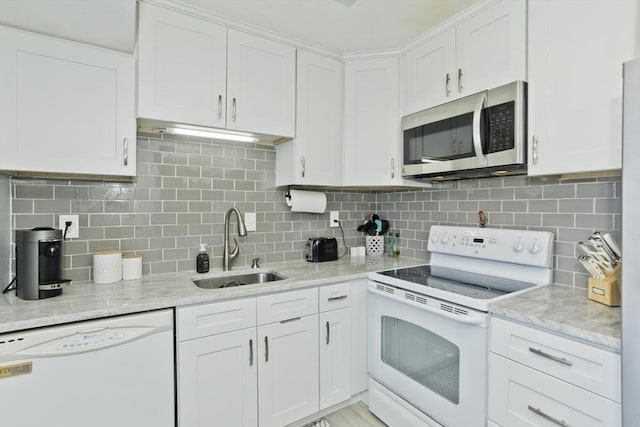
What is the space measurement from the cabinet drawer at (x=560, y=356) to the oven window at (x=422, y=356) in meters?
0.27

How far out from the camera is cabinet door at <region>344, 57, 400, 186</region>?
2.28m

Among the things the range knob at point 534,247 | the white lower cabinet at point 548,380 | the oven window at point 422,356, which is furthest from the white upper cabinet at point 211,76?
the white lower cabinet at point 548,380

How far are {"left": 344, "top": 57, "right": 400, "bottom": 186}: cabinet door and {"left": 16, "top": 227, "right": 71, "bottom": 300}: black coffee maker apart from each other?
5.62ft

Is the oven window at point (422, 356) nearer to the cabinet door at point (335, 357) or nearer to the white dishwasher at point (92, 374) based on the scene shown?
the cabinet door at point (335, 357)

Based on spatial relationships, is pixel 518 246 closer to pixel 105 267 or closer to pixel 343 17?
pixel 343 17

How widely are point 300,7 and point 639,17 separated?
149 cm

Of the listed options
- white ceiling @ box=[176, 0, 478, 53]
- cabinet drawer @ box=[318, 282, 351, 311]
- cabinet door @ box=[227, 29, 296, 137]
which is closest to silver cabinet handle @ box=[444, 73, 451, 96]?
white ceiling @ box=[176, 0, 478, 53]

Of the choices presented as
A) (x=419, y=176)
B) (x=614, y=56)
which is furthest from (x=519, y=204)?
(x=614, y=56)

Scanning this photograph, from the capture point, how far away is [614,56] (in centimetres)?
128

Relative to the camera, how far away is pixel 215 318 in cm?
158

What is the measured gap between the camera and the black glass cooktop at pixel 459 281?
160 cm

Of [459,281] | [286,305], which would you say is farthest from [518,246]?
[286,305]

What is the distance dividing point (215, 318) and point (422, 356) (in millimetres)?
1105

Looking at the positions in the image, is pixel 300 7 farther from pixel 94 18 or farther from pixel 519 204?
pixel 519 204
